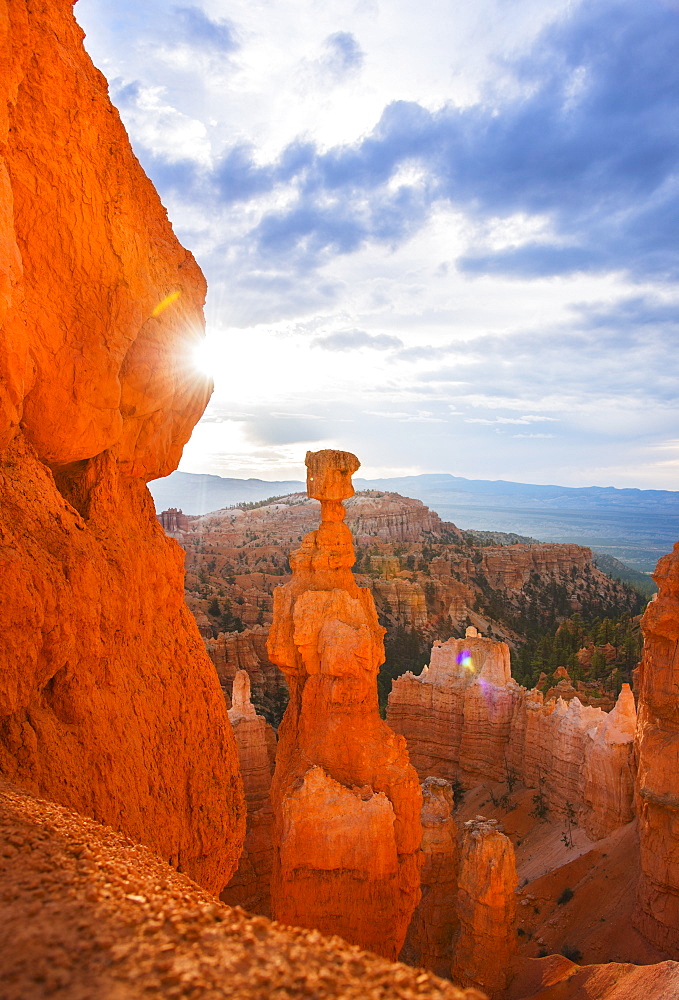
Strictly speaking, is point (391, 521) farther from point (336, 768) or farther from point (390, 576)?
point (336, 768)

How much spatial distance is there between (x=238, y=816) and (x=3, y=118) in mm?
6313

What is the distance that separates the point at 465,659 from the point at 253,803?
11.1 meters

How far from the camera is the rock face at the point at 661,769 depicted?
419 inches

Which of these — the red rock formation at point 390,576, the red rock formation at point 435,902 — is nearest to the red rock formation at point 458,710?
the red rock formation at point 390,576

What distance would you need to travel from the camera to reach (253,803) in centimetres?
1423

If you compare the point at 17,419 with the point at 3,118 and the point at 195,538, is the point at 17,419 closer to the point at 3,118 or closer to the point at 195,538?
the point at 3,118

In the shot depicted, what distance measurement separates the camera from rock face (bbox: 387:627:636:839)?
49.0ft

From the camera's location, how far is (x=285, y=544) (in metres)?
59.4

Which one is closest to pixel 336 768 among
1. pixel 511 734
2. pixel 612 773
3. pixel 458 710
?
pixel 612 773

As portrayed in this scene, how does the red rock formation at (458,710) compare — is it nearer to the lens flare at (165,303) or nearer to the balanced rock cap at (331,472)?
the balanced rock cap at (331,472)

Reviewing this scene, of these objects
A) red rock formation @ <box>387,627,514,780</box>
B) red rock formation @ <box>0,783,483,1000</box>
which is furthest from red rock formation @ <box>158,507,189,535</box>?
red rock formation @ <box>0,783,483,1000</box>

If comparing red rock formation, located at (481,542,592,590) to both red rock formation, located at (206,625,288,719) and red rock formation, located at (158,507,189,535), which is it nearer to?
red rock formation, located at (206,625,288,719)

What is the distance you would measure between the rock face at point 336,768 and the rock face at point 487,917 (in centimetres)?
268

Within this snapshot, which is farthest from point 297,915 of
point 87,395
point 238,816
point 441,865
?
point 87,395
